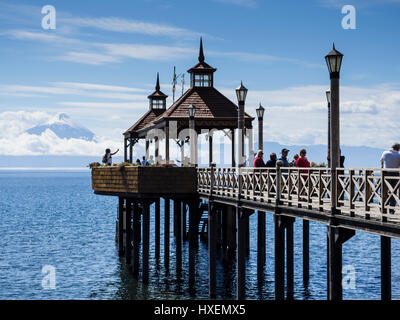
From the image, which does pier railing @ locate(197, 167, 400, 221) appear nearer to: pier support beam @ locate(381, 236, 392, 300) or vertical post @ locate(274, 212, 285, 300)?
vertical post @ locate(274, 212, 285, 300)

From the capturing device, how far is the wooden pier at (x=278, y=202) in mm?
12953

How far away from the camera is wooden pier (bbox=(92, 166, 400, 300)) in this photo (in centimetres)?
1295

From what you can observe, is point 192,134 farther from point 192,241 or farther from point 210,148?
point 192,241

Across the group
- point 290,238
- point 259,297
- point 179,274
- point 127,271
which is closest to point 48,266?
point 127,271

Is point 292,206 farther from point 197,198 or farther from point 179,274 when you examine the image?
point 179,274

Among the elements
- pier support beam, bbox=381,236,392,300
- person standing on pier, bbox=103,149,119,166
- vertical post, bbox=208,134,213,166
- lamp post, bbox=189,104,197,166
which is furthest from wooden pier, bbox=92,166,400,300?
vertical post, bbox=208,134,213,166

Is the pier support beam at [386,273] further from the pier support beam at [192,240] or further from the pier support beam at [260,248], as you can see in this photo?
the pier support beam at [260,248]

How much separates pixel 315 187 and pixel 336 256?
6.59ft

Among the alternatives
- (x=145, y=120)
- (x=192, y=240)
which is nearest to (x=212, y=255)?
(x=192, y=240)

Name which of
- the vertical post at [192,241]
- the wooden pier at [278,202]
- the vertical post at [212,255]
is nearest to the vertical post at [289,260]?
the wooden pier at [278,202]

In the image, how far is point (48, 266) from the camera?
35.6m

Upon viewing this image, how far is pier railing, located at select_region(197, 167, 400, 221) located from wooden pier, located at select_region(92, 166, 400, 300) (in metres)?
0.02
